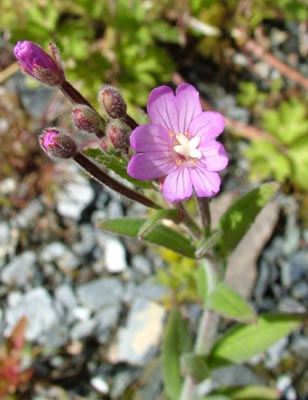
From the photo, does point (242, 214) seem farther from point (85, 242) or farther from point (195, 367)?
point (85, 242)

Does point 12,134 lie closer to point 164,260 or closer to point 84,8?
point 84,8

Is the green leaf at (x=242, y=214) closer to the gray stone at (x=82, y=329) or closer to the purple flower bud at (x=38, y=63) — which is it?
the purple flower bud at (x=38, y=63)

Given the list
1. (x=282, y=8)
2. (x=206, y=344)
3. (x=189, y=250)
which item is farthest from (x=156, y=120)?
(x=282, y=8)

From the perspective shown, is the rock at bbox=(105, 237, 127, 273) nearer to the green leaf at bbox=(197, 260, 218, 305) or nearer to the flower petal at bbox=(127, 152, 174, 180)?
the green leaf at bbox=(197, 260, 218, 305)

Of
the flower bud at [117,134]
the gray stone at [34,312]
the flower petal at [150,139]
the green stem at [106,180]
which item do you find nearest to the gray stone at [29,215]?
the gray stone at [34,312]

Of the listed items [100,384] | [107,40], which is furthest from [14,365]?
[107,40]

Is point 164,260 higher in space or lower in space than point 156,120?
lower
